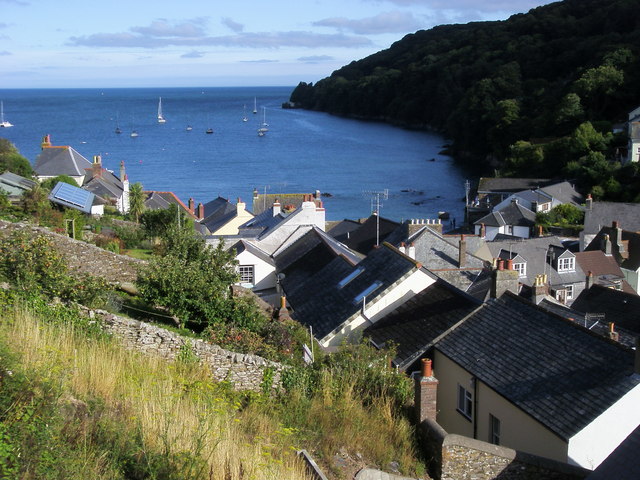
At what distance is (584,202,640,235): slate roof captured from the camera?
48562 millimetres

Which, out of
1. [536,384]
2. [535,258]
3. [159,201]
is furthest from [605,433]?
[159,201]

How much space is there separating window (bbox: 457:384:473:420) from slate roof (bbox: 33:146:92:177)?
3636cm

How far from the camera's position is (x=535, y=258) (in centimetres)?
3619

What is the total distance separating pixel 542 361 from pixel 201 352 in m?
6.67

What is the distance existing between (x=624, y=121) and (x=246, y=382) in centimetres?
9439

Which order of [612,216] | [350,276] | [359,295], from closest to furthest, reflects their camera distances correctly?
[359,295], [350,276], [612,216]

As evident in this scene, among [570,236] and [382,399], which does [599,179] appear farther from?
[382,399]

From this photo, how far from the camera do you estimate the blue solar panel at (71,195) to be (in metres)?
28.8

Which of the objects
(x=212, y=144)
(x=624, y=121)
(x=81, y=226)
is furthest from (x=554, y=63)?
(x=81, y=226)

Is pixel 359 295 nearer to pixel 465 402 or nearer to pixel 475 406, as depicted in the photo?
pixel 465 402

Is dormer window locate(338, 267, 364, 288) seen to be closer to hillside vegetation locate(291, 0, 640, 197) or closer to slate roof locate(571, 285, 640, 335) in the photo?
slate roof locate(571, 285, 640, 335)

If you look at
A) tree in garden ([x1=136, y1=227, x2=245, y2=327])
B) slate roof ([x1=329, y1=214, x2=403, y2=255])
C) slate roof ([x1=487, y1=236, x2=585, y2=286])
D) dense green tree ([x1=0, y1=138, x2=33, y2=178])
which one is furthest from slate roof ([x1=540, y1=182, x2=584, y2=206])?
tree in garden ([x1=136, y1=227, x2=245, y2=327])

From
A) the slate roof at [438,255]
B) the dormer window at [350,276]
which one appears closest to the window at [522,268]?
the slate roof at [438,255]

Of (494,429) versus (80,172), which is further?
(80,172)
